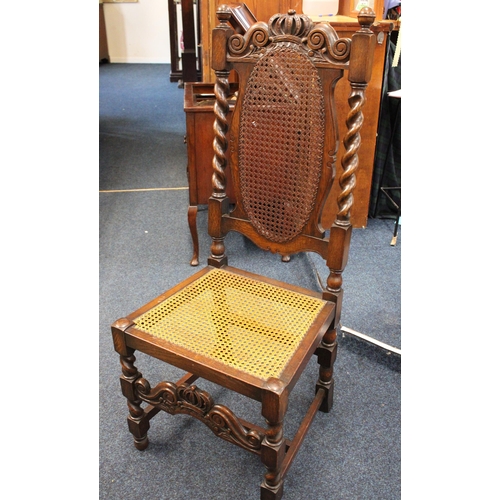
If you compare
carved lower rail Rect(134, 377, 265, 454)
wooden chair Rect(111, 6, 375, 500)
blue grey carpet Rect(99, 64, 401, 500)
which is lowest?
blue grey carpet Rect(99, 64, 401, 500)

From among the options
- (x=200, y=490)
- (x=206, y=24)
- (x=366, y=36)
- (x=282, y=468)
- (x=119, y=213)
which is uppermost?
(x=206, y=24)

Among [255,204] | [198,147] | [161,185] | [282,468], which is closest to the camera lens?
[282,468]

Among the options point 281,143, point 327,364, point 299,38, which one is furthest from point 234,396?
point 299,38

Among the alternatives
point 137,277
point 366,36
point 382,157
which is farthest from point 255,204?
point 382,157

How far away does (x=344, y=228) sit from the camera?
1205 mm

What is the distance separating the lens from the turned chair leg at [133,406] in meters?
1.25

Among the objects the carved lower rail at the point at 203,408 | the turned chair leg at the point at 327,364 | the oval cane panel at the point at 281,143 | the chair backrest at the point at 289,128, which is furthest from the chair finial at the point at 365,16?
the carved lower rail at the point at 203,408

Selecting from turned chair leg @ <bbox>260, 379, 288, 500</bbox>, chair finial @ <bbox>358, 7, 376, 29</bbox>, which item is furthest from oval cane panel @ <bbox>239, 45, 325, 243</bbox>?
turned chair leg @ <bbox>260, 379, 288, 500</bbox>

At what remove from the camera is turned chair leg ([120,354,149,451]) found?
1.25 meters

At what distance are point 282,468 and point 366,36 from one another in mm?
1057

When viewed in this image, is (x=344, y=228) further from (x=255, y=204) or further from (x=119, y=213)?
(x=119, y=213)

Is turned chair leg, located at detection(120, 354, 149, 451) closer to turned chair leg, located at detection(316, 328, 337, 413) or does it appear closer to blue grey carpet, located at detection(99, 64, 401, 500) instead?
blue grey carpet, located at detection(99, 64, 401, 500)

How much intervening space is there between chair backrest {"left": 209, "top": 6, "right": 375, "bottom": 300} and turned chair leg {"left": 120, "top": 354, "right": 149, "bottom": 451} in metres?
0.50

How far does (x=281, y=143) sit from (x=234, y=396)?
2.78ft
